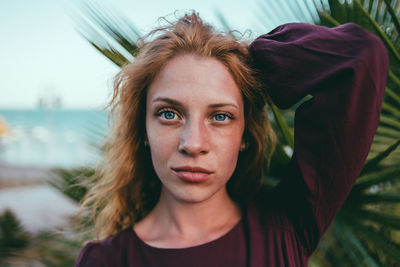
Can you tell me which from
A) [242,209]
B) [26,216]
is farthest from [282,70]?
[26,216]

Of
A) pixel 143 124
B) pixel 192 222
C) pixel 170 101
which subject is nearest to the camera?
pixel 170 101

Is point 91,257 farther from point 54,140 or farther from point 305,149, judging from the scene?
point 54,140

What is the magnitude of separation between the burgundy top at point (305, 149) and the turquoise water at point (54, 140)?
0.72 m

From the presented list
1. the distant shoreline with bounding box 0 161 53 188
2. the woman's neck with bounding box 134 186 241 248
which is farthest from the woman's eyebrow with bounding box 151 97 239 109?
the distant shoreline with bounding box 0 161 53 188

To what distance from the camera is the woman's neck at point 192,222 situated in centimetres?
100

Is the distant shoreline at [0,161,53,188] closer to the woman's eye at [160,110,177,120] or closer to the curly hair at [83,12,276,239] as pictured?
the curly hair at [83,12,276,239]

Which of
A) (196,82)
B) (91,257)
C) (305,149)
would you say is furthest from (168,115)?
(91,257)

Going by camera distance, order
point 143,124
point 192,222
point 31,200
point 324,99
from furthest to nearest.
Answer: point 31,200, point 143,124, point 192,222, point 324,99

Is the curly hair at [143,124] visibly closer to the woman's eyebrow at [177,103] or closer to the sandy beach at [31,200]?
the woman's eyebrow at [177,103]

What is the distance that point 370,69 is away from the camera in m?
0.76

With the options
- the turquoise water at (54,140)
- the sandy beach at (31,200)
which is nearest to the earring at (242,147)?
the turquoise water at (54,140)

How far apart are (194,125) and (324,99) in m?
0.31

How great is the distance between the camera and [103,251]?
40.2 inches

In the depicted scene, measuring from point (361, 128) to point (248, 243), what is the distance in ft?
1.38
